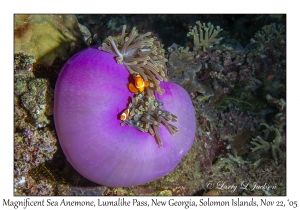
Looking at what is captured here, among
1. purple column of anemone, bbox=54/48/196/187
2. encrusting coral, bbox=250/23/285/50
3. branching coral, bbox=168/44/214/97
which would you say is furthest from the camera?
encrusting coral, bbox=250/23/285/50

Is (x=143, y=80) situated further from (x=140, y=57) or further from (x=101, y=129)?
(x=101, y=129)

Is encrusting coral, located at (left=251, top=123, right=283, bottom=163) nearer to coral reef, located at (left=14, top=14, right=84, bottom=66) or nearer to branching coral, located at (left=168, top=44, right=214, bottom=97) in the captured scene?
branching coral, located at (left=168, top=44, right=214, bottom=97)

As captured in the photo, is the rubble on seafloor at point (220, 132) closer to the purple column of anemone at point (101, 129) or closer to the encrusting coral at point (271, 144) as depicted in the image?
the encrusting coral at point (271, 144)

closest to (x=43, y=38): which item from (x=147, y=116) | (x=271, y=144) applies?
(x=147, y=116)

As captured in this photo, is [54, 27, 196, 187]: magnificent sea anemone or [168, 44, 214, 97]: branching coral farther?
[168, 44, 214, 97]: branching coral

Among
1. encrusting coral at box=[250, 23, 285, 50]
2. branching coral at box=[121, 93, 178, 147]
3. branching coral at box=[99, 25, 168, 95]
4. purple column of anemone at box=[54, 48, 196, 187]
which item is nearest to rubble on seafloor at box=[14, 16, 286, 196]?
encrusting coral at box=[250, 23, 285, 50]

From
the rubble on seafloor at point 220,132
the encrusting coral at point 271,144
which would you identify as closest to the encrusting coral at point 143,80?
the rubble on seafloor at point 220,132

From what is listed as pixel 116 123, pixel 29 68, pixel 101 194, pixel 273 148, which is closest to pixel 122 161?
pixel 116 123
